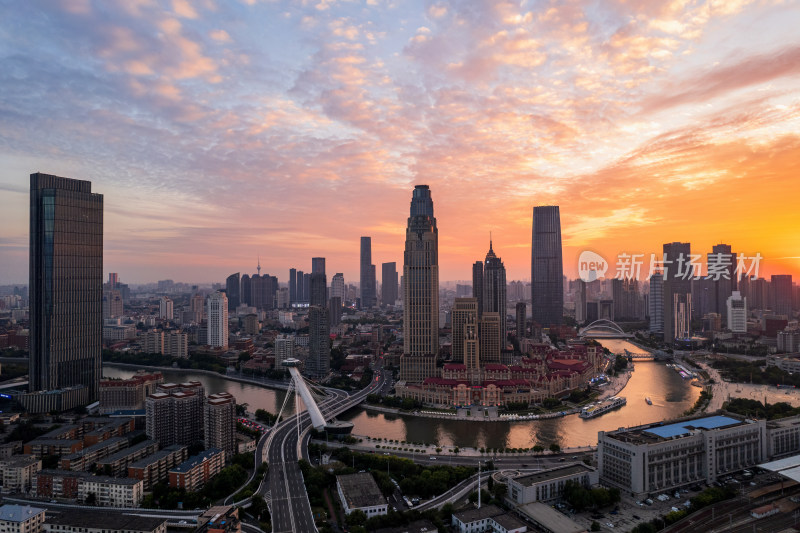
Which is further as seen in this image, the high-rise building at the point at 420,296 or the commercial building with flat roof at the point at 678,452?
the high-rise building at the point at 420,296

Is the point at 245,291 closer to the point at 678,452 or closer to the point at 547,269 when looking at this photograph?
the point at 547,269

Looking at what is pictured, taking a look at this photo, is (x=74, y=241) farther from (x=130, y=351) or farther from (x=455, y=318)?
(x=455, y=318)

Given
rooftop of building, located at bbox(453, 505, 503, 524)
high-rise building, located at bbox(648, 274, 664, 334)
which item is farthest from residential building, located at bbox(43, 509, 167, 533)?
high-rise building, located at bbox(648, 274, 664, 334)

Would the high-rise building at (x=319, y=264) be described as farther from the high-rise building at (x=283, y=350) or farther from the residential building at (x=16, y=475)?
the residential building at (x=16, y=475)

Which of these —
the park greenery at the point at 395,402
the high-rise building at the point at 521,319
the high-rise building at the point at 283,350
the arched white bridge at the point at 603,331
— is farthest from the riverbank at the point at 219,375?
the arched white bridge at the point at 603,331

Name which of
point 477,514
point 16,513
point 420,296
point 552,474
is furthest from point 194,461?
point 420,296

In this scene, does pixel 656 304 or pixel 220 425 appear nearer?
pixel 220 425
